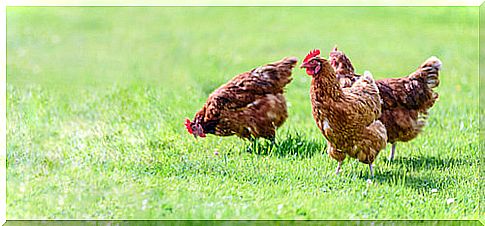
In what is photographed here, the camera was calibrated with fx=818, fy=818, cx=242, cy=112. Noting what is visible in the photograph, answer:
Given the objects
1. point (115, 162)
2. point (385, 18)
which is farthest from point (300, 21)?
point (115, 162)

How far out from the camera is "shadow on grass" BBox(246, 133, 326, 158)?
163 inches

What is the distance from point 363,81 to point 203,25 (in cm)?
307

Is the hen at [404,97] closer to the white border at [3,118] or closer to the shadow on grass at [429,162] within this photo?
the shadow on grass at [429,162]

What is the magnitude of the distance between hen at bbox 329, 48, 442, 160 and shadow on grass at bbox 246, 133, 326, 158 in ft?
1.26

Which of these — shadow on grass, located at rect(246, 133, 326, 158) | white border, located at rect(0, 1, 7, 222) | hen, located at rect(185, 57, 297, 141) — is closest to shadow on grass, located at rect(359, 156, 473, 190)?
shadow on grass, located at rect(246, 133, 326, 158)

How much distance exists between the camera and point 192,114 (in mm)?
4559

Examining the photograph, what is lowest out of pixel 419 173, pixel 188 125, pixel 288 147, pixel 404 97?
pixel 419 173

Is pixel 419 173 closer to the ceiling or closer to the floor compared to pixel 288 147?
closer to the floor

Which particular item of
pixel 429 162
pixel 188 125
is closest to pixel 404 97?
pixel 429 162

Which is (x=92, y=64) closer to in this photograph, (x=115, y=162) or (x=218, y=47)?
(x=218, y=47)

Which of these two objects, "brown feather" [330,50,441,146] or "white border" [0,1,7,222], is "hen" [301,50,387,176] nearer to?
"brown feather" [330,50,441,146]

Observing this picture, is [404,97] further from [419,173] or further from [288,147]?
[288,147]

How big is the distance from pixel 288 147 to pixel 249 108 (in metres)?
0.28

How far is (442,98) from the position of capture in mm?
5355
